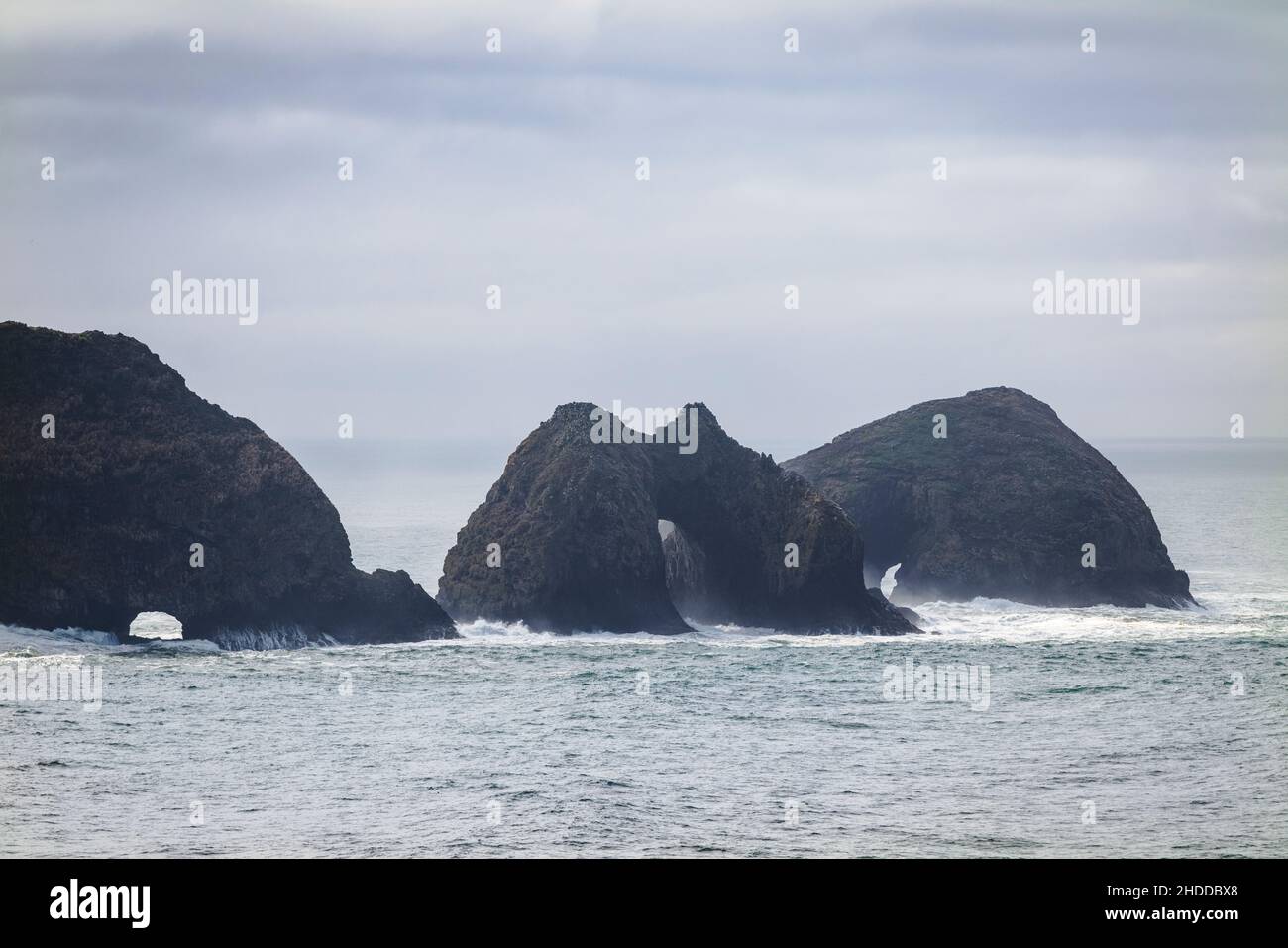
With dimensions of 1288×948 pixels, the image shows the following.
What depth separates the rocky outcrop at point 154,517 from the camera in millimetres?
69625

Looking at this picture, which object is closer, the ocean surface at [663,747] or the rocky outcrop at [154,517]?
the ocean surface at [663,747]

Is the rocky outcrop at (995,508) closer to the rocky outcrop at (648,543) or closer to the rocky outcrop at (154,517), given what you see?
the rocky outcrop at (648,543)

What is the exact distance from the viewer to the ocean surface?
4225 centimetres

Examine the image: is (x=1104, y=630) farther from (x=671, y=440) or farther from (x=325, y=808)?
(x=325, y=808)

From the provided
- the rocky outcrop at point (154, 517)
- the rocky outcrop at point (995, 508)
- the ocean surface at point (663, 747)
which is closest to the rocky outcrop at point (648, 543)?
the ocean surface at point (663, 747)

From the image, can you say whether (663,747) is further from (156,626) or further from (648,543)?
(156,626)

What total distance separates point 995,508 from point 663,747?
50766 millimetres

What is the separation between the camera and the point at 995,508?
10106 centimetres

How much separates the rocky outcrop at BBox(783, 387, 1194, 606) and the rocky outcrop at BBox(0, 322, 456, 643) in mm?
35921

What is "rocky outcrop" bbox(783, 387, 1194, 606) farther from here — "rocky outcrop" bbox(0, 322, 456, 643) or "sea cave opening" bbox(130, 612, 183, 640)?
"sea cave opening" bbox(130, 612, 183, 640)

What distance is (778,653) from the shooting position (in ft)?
248

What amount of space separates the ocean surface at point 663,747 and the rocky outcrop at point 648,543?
232cm

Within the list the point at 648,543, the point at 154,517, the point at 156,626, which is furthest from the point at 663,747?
the point at 156,626
